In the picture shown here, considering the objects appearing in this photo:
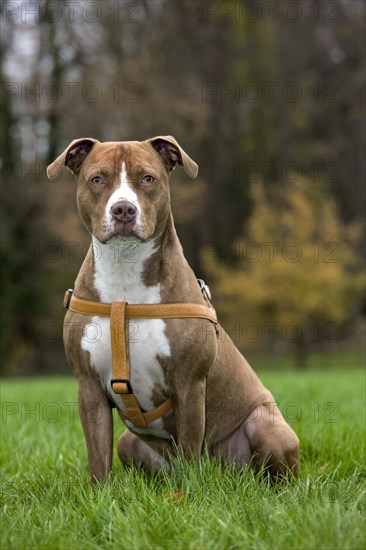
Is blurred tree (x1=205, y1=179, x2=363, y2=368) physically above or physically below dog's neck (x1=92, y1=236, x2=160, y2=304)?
below

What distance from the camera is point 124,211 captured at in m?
3.30

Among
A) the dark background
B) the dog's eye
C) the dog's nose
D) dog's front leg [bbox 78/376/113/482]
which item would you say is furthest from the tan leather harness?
the dark background

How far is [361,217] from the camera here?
26406mm

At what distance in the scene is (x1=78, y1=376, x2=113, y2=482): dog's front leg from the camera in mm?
3607

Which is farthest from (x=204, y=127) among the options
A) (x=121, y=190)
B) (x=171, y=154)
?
(x=121, y=190)

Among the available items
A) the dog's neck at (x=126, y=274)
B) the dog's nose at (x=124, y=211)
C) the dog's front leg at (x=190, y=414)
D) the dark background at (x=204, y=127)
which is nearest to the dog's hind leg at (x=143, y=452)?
the dog's front leg at (x=190, y=414)

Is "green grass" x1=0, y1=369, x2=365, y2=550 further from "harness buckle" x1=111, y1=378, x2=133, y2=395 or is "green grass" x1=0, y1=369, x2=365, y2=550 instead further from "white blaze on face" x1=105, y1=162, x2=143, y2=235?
"white blaze on face" x1=105, y1=162, x2=143, y2=235

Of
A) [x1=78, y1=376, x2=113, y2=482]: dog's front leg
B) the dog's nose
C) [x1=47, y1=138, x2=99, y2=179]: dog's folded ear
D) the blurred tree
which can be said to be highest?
[x1=47, y1=138, x2=99, y2=179]: dog's folded ear

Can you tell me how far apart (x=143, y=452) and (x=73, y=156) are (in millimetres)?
1700

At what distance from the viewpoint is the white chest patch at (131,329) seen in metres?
3.50

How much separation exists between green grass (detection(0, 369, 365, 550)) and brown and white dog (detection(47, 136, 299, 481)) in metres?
0.25

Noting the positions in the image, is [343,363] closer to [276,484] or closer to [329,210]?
[329,210]

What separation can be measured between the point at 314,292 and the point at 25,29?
35.4 feet

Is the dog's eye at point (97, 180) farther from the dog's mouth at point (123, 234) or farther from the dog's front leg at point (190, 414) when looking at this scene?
the dog's front leg at point (190, 414)
